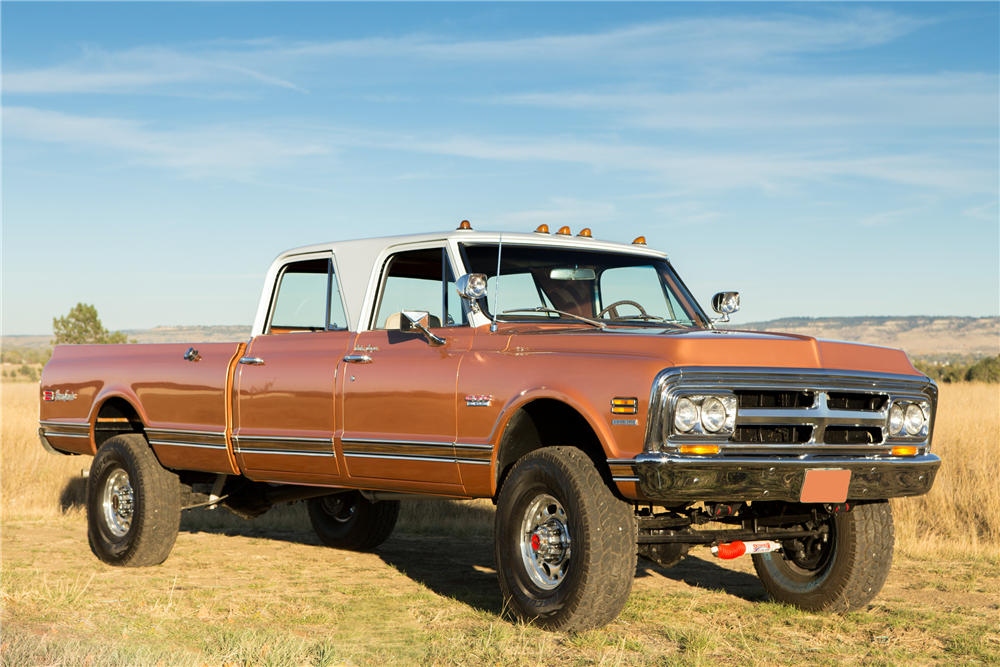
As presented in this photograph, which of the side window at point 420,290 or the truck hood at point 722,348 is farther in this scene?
the side window at point 420,290

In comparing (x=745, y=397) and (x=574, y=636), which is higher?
(x=745, y=397)

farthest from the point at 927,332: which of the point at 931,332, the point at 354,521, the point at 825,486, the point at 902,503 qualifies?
the point at 825,486

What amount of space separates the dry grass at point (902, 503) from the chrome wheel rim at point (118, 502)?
2342 millimetres

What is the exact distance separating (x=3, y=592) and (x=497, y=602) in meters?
3.04

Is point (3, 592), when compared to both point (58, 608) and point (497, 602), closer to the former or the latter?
point (58, 608)

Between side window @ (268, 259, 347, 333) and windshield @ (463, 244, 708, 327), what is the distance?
1204 mm

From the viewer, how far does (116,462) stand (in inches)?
329

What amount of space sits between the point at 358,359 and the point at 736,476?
262 centimetres

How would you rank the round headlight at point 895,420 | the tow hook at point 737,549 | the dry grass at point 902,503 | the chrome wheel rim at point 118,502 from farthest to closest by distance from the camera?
the dry grass at point 902,503 → the chrome wheel rim at point 118,502 → the tow hook at point 737,549 → the round headlight at point 895,420

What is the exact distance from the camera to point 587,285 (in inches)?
275

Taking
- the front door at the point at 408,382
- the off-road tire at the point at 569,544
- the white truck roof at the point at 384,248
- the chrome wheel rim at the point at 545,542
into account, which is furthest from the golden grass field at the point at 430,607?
the white truck roof at the point at 384,248

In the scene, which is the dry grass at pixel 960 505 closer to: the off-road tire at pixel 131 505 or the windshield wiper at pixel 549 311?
the windshield wiper at pixel 549 311

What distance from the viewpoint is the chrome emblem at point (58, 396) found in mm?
8820

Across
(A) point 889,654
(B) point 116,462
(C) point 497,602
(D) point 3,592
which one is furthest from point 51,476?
(A) point 889,654
